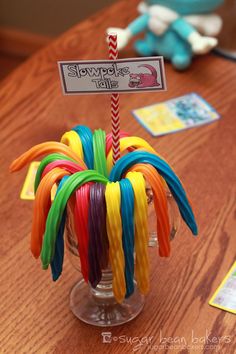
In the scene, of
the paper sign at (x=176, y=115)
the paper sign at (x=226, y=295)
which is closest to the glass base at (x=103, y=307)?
the paper sign at (x=226, y=295)

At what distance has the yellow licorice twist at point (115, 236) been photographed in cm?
69

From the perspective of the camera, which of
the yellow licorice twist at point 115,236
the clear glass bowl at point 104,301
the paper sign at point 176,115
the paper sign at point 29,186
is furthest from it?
the paper sign at point 176,115

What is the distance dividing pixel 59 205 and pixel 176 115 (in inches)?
24.6

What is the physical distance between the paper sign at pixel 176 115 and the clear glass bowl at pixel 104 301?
432 millimetres

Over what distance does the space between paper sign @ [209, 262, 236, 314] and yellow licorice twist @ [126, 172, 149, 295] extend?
0.16 m

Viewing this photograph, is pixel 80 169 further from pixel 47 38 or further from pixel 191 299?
pixel 47 38

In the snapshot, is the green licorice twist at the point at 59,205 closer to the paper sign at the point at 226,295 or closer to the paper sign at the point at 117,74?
the paper sign at the point at 117,74

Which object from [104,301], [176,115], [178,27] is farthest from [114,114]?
[178,27]

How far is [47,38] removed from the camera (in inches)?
117

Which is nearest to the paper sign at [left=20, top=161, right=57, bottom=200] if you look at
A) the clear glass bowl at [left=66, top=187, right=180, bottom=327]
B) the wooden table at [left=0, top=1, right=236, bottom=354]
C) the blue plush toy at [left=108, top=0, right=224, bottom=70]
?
the wooden table at [left=0, top=1, right=236, bottom=354]

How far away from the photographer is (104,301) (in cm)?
85

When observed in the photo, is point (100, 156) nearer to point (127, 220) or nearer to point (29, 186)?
point (127, 220)

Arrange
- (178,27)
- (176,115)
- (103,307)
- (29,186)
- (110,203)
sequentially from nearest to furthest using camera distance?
1. (110,203)
2. (103,307)
3. (29,186)
4. (176,115)
5. (178,27)

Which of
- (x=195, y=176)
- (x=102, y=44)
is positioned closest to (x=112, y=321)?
(x=195, y=176)
